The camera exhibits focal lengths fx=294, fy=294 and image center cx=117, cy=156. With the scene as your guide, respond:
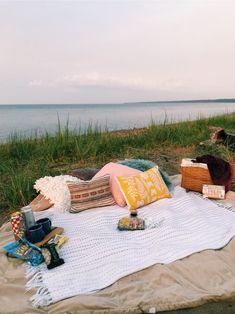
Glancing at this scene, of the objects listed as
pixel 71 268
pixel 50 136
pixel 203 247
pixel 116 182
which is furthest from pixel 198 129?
pixel 71 268

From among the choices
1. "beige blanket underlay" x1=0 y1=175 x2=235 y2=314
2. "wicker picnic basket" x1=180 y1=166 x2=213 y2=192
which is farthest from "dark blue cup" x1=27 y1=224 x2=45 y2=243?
"wicker picnic basket" x1=180 y1=166 x2=213 y2=192

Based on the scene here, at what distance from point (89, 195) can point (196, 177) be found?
1.14 metres

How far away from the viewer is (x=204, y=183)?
3053mm

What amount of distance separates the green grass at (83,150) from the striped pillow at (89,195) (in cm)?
79

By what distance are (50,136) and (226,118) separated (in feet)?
19.9

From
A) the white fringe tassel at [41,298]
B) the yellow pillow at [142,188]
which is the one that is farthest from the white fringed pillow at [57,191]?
the white fringe tassel at [41,298]

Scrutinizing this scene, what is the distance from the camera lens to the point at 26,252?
1942mm

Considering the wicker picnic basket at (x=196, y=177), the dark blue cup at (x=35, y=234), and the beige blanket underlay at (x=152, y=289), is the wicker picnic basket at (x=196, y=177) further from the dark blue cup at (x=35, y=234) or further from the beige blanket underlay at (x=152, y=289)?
the dark blue cup at (x=35, y=234)

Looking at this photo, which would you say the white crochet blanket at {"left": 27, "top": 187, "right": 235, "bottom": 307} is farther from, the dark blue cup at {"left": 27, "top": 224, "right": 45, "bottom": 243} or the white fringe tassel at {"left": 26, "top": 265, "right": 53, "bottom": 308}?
the dark blue cup at {"left": 27, "top": 224, "right": 45, "bottom": 243}

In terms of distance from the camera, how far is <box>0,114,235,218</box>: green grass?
4164 millimetres

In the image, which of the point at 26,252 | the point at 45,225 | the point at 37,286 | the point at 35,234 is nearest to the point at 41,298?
the point at 37,286

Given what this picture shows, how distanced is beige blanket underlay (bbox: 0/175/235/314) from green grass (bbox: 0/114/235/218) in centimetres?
175

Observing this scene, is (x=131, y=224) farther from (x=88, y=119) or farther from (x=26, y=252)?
(x=88, y=119)

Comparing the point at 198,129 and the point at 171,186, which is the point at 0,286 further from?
the point at 198,129
